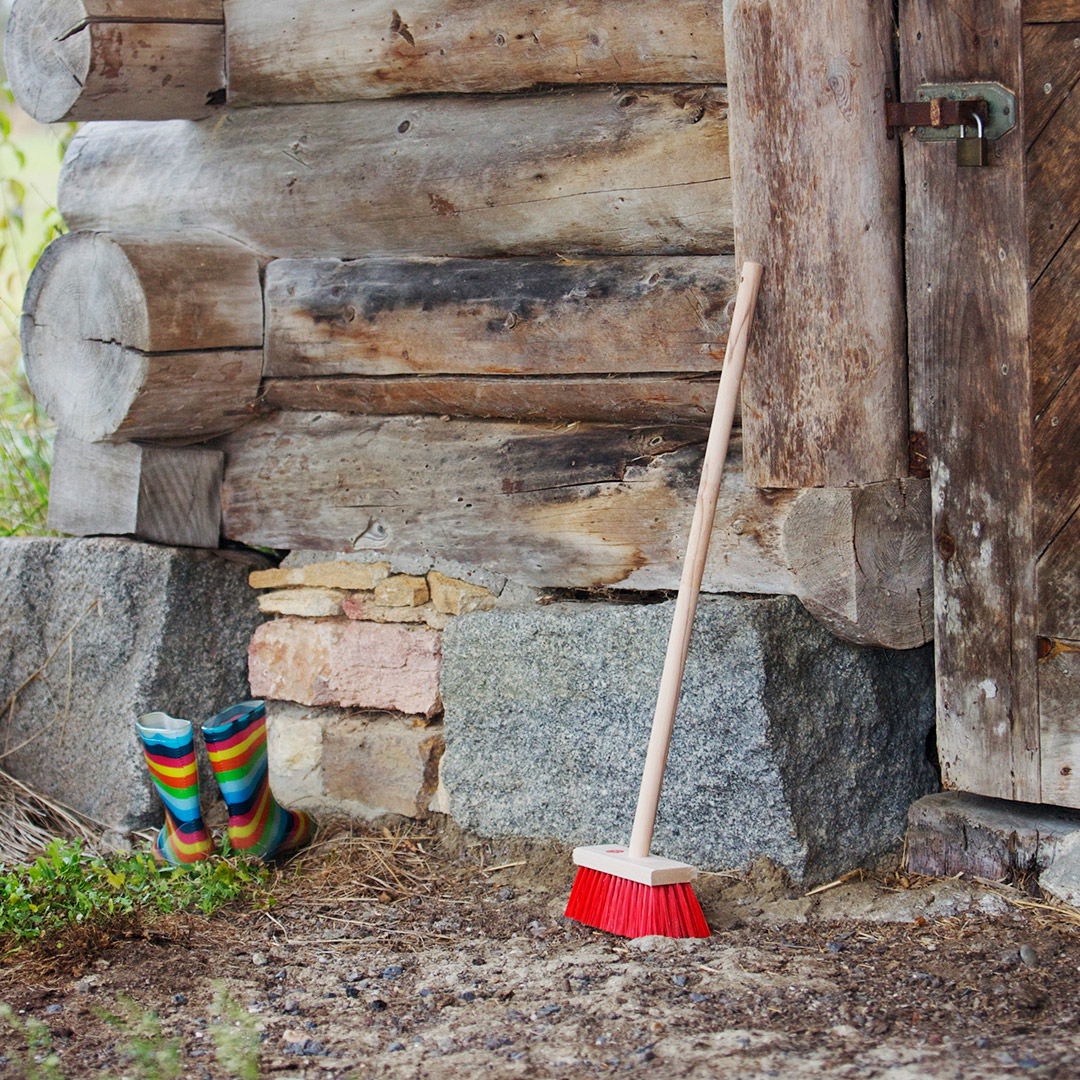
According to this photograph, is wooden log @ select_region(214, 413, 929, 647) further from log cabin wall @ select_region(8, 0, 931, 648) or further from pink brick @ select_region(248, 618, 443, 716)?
pink brick @ select_region(248, 618, 443, 716)

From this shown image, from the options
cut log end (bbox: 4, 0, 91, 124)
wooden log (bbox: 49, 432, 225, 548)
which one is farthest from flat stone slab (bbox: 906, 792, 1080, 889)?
cut log end (bbox: 4, 0, 91, 124)

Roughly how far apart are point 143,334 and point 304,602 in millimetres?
738

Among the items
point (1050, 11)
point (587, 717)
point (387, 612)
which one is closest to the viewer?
point (1050, 11)

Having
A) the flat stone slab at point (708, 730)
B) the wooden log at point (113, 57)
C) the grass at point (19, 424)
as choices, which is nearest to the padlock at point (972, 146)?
the flat stone slab at point (708, 730)

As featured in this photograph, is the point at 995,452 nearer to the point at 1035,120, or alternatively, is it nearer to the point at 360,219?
the point at 1035,120

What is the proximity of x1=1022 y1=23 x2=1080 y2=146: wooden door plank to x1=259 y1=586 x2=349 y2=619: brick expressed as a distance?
5.95ft

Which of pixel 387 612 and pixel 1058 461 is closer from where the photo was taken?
pixel 1058 461

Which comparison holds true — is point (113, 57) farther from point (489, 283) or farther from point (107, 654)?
point (107, 654)

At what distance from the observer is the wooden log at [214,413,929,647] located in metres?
2.62

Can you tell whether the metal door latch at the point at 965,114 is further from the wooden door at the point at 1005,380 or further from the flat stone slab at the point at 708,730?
the flat stone slab at the point at 708,730

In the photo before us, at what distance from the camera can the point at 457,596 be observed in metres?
3.14

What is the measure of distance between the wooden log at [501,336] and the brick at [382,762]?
73 centimetres

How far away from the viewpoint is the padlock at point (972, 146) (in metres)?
2.44

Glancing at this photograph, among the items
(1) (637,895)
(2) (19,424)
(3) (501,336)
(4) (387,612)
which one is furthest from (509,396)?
(2) (19,424)
